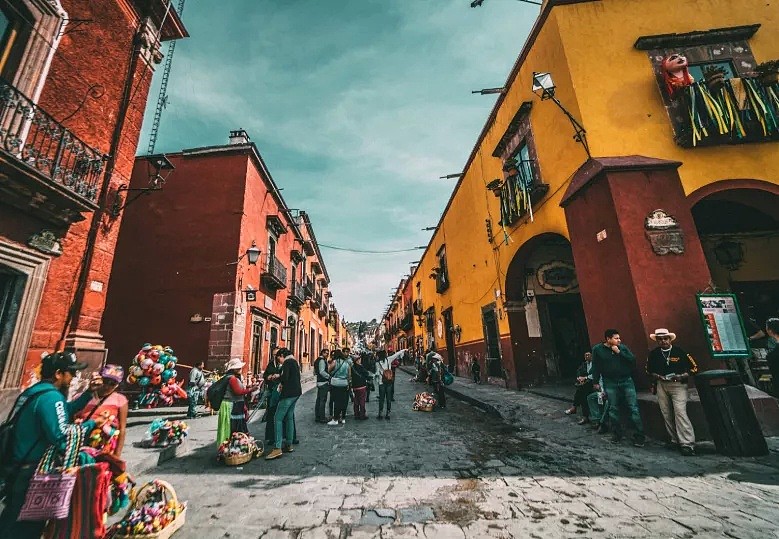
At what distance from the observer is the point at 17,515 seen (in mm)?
2086

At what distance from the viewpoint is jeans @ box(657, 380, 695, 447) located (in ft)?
13.8

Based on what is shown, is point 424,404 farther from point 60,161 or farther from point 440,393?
point 60,161

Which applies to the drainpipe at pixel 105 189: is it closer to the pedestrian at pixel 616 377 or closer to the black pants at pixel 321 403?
the black pants at pixel 321 403

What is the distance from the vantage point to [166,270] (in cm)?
1066

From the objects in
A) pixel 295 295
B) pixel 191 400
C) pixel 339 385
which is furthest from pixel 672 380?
pixel 295 295

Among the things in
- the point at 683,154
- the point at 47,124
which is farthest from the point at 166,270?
the point at 683,154

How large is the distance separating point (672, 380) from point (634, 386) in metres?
0.66

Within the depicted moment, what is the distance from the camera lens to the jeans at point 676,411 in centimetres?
422

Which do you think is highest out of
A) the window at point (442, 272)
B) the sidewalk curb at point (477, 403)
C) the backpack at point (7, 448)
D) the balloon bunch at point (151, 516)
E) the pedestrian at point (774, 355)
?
the window at point (442, 272)

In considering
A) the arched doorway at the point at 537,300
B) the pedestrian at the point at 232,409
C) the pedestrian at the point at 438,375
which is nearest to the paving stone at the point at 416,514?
the pedestrian at the point at 232,409

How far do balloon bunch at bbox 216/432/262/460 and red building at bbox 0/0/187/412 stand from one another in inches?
→ 133

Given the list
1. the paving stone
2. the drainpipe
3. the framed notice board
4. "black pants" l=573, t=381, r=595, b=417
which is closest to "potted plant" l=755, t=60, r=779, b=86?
the framed notice board

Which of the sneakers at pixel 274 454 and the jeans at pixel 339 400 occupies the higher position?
the jeans at pixel 339 400

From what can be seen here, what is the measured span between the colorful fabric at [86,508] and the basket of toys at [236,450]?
7.58 ft
